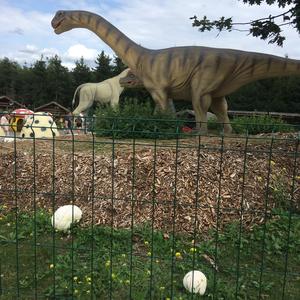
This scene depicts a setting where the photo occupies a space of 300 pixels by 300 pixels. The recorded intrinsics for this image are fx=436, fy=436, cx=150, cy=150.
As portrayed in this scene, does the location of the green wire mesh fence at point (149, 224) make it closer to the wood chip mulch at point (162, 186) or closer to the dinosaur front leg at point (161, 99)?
the wood chip mulch at point (162, 186)

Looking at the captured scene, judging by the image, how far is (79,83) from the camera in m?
37.0

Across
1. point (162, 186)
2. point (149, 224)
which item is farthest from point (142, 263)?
point (162, 186)

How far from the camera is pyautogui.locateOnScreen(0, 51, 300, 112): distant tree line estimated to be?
26344mm

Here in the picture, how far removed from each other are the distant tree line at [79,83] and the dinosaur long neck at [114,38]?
17797 mm

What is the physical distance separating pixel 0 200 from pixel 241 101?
24.9 metres

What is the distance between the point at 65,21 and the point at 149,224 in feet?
16.3

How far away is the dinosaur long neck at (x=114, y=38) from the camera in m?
7.38

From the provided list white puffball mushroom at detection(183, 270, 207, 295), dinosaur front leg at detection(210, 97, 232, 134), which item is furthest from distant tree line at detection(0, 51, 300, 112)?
white puffball mushroom at detection(183, 270, 207, 295)

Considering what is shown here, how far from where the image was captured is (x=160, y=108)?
23.2ft

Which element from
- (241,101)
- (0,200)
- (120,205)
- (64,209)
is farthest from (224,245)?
(241,101)

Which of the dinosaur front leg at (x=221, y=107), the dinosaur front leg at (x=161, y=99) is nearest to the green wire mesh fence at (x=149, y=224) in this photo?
the dinosaur front leg at (x=161, y=99)

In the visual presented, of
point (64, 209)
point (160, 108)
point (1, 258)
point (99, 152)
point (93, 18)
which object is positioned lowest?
point (1, 258)

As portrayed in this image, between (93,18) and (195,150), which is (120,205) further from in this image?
(93,18)

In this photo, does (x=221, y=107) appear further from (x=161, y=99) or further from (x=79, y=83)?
(x=79, y=83)
